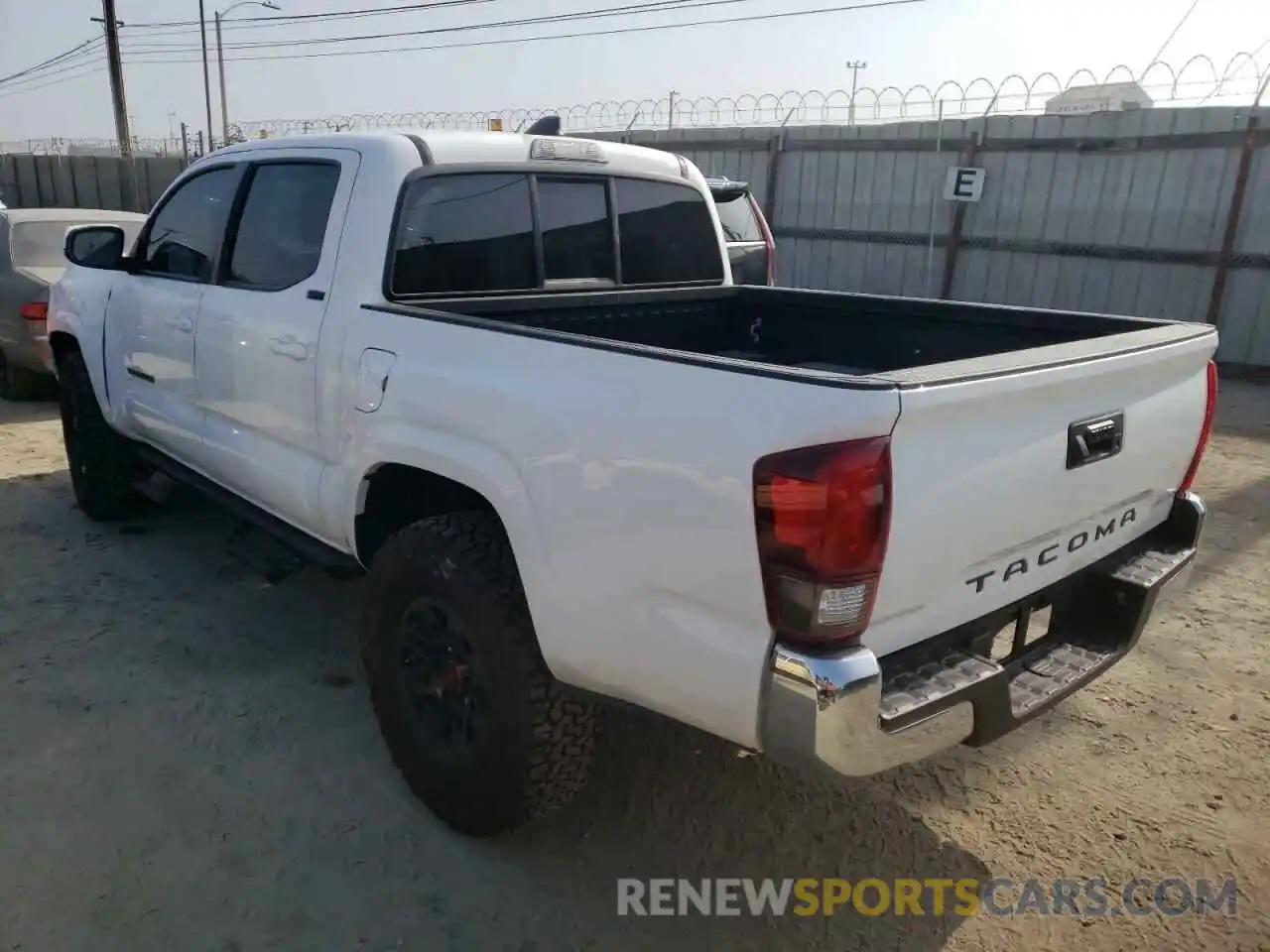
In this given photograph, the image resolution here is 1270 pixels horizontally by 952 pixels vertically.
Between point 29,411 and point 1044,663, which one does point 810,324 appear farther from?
point 29,411

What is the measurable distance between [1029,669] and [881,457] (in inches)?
39.6

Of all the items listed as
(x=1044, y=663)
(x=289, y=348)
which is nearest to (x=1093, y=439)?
(x=1044, y=663)

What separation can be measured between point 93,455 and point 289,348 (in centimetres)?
253

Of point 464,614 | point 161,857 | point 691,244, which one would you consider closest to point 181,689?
point 161,857

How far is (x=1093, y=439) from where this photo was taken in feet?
7.49

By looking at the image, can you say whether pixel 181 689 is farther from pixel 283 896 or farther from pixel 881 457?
pixel 881 457

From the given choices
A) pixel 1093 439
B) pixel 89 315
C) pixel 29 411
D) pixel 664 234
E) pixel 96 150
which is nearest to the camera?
pixel 1093 439

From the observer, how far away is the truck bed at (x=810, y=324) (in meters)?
3.10

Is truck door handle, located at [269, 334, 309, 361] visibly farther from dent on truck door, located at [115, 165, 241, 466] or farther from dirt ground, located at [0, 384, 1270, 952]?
dirt ground, located at [0, 384, 1270, 952]

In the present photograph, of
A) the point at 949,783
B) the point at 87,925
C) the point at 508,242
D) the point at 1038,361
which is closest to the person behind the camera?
the point at 1038,361

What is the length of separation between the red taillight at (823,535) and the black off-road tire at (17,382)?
8.00m

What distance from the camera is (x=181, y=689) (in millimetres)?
3467

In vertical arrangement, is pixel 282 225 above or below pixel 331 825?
above

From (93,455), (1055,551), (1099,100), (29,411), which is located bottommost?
(29,411)
